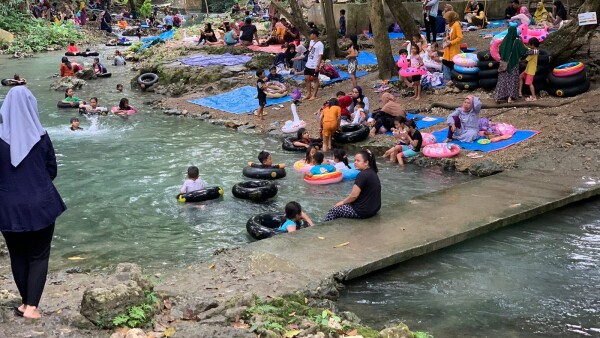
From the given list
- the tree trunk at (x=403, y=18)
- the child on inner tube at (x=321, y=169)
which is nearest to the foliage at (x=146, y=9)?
the tree trunk at (x=403, y=18)

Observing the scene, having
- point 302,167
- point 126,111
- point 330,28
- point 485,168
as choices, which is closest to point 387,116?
point 302,167

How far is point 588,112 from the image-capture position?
1417cm

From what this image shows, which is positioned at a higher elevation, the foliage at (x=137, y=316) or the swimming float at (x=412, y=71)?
the swimming float at (x=412, y=71)

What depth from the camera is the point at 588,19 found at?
15.3 m

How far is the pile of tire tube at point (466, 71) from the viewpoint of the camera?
16.8 meters

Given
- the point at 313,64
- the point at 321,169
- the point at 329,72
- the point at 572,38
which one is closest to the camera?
the point at 321,169

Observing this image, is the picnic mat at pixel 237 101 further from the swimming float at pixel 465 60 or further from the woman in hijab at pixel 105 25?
the woman in hijab at pixel 105 25

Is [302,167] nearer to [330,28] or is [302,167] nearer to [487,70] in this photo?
[487,70]

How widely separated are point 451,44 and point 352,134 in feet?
14.8

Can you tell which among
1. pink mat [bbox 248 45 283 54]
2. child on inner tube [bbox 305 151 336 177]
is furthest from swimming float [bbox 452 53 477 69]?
pink mat [bbox 248 45 283 54]

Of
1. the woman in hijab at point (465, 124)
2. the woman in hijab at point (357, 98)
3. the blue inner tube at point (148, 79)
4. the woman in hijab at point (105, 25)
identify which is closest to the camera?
the woman in hijab at point (465, 124)

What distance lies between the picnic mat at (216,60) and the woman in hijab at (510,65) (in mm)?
10864

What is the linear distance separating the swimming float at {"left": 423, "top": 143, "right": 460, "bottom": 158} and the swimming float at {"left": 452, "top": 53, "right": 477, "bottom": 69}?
409cm

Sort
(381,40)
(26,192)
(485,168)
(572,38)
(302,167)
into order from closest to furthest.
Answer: (26,192), (485,168), (302,167), (572,38), (381,40)
